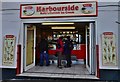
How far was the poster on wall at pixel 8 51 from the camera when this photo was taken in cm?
1021

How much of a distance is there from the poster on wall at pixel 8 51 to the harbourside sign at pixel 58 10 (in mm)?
1142

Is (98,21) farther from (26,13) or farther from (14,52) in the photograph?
(14,52)

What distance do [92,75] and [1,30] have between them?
177 inches

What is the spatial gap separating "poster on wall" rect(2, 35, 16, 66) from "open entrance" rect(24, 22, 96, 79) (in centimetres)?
68

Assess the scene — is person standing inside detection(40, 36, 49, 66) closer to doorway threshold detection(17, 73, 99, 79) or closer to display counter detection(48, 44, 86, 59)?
display counter detection(48, 44, 86, 59)

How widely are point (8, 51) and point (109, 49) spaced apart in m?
Answer: 4.42

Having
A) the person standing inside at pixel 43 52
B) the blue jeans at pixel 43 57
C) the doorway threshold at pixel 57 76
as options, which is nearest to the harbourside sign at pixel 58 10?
the doorway threshold at pixel 57 76

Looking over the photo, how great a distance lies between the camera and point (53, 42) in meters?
15.3

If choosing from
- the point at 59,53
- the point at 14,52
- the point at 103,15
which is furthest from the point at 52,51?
the point at 103,15

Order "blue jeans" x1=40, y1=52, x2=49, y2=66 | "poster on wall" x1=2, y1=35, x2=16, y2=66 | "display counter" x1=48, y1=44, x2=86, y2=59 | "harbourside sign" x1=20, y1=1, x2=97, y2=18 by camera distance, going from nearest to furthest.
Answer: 1. "harbourside sign" x1=20, y1=1, x2=97, y2=18
2. "poster on wall" x1=2, y1=35, x2=16, y2=66
3. "blue jeans" x1=40, y1=52, x2=49, y2=66
4. "display counter" x1=48, y1=44, x2=86, y2=59

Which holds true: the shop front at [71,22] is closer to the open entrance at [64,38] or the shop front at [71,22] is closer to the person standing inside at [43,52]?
the open entrance at [64,38]

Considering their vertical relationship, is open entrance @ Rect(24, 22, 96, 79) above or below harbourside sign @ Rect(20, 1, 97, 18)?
below

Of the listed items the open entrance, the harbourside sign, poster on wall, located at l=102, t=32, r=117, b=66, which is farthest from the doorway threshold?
the harbourside sign

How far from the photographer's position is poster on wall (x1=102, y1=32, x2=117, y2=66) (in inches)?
376
